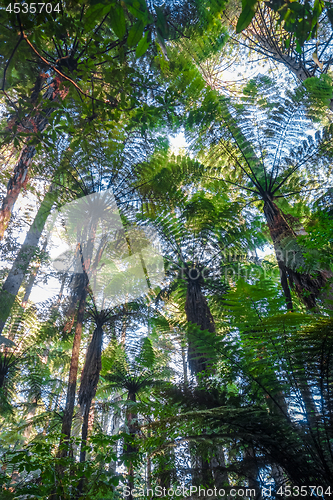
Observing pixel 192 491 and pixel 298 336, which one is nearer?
pixel 298 336

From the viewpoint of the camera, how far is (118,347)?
5285mm

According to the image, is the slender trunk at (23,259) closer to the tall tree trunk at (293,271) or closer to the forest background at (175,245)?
the forest background at (175,245)

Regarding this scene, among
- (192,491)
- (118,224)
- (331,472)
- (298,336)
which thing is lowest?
(192,491)

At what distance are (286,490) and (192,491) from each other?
565 millimetres

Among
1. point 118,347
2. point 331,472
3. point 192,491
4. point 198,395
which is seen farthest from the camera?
point 118,347

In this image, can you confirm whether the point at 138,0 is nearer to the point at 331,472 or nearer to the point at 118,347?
the point at 331,472

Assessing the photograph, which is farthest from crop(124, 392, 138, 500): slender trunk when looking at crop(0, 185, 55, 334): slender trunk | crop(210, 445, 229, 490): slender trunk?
crop(0, 185, 55, 334): slender trunk

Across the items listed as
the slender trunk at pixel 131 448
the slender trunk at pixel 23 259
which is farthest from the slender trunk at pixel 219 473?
the slender trunk at pixel 23 259

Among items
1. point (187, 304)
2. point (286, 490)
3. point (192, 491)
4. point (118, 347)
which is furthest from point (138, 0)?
point (118, 347)

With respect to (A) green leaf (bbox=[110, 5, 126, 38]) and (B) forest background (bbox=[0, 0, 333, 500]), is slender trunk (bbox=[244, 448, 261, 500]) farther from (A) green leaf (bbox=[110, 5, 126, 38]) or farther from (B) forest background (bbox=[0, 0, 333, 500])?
(A) green leaf (bbox=[110, 5, 126, 38])

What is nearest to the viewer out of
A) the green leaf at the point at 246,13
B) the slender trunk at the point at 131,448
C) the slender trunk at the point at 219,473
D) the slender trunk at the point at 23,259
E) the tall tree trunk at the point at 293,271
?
the green leaf at the point at 246,13

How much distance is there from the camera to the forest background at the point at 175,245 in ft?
3.87

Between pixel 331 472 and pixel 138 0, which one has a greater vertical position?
pixel 138 0

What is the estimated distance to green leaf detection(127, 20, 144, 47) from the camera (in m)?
0.80
